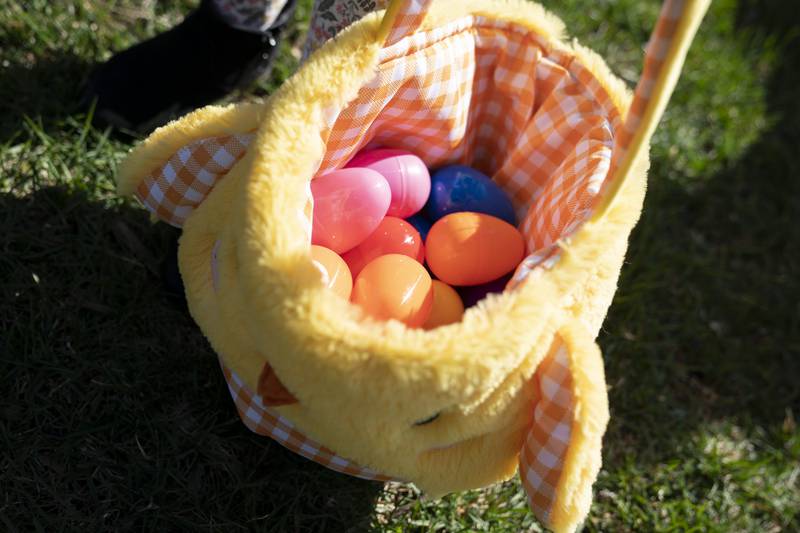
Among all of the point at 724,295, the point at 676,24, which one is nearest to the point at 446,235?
the point at 676,24

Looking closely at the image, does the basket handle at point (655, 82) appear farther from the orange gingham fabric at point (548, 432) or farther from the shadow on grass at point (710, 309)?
the shadow on grass at point (710, 309)

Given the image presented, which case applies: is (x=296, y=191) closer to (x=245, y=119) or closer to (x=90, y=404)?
(x=245, y=119)

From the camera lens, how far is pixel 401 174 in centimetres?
116

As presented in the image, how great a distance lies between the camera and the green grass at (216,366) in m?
1.09

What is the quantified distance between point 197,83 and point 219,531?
0.78 m

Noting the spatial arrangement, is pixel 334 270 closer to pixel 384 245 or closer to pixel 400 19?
pixel 384 245

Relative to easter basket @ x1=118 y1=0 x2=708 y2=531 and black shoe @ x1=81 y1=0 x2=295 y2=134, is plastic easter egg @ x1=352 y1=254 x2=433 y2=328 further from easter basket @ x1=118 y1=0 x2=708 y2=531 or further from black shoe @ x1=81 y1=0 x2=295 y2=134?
black shoe @ x1=81 y1=0 x2=295 y2=134

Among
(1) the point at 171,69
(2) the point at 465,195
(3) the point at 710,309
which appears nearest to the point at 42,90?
(1) the point at 171,69

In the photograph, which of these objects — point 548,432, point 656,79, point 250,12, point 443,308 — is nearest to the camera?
point 656,79

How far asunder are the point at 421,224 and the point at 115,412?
1.84 ft

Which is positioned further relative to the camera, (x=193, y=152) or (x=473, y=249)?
(x=473, y=249)

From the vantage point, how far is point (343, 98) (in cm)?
93

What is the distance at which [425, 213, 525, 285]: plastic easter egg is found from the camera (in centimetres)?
112

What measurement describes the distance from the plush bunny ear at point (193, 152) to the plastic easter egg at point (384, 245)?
25cm
